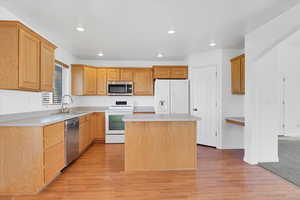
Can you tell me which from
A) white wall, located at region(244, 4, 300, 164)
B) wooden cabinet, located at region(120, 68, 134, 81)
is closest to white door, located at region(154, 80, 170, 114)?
wooden cabinet, located at region(120, 68, 134, 81)

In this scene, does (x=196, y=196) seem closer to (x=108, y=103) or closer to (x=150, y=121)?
(x=150, y=121)

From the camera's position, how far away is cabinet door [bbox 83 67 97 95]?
5098mm

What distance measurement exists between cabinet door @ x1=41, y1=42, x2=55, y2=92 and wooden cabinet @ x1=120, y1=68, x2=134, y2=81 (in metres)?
2.42

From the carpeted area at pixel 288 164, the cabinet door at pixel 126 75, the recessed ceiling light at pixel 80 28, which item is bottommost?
the carpeted area at pixel 288 164

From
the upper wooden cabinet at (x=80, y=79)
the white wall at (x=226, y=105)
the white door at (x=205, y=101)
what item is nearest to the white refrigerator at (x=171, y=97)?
the white door at (x=205, y=101)

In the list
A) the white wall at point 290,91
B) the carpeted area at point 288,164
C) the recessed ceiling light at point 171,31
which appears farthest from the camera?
the white wall at point 290,91

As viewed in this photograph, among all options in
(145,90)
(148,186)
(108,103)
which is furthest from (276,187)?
(108,103)

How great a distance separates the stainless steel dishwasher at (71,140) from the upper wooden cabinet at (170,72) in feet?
8.82

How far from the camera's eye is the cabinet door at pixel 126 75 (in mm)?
5410

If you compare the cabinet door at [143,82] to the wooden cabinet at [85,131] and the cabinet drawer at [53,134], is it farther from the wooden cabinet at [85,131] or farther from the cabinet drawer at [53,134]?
the cabinet drawer at [53,134]

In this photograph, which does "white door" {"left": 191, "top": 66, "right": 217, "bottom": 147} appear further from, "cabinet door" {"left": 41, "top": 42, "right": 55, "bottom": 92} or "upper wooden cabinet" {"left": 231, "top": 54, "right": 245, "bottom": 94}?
"cabinet door" {"left": 41, "top": 42, "right": 55, "bottom": 92}

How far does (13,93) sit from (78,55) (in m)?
2.65

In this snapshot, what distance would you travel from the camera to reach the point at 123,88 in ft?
17.5

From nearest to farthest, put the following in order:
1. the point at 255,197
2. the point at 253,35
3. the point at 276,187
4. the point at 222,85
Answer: the point at 255,197 → the point at 276,187 → the point at 253,35 → the point at 222,85
